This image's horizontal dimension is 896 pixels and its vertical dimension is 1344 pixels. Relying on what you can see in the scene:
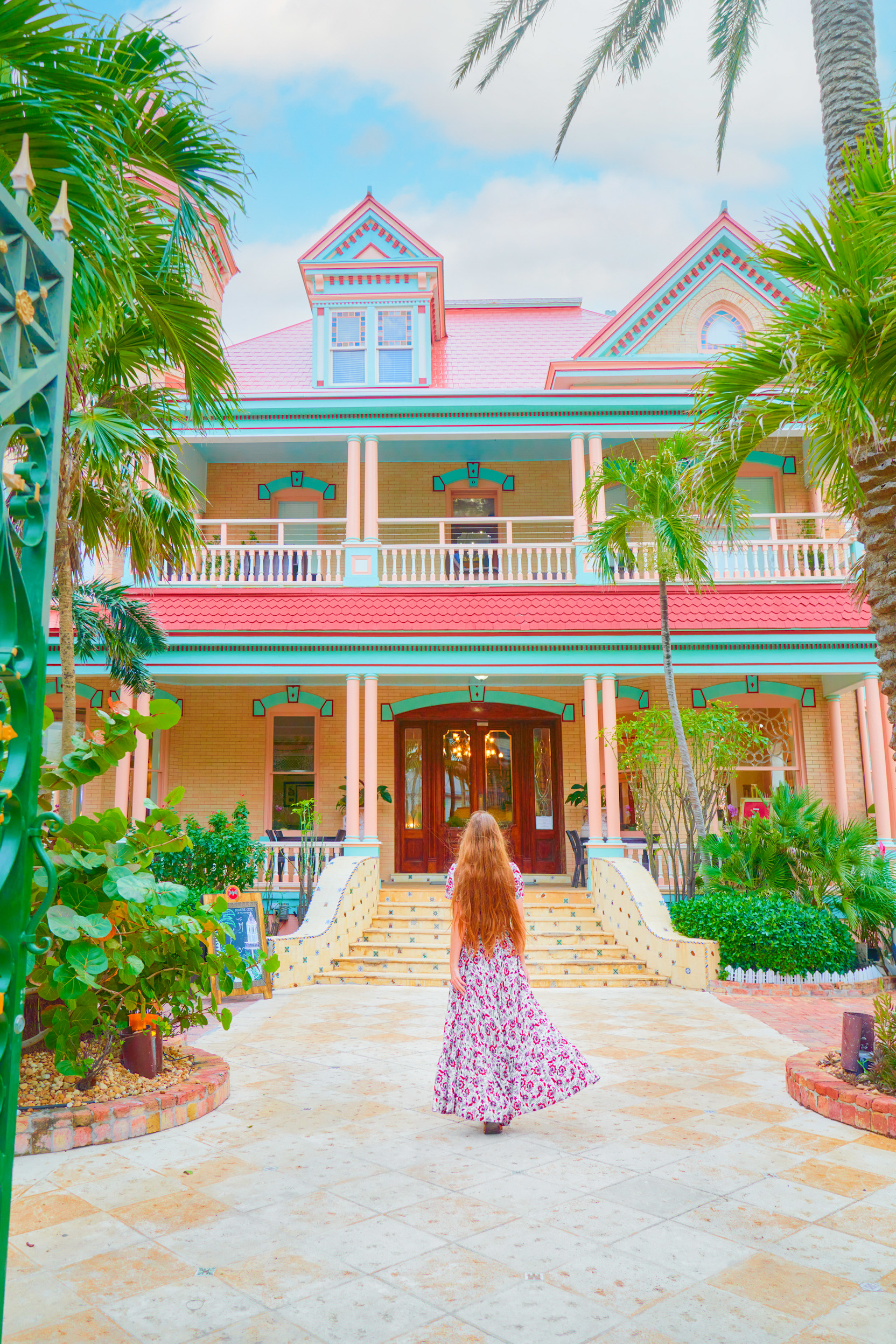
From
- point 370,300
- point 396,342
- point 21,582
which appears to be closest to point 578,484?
point 396,342

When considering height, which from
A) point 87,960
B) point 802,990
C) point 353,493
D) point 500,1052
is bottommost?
point 802,990

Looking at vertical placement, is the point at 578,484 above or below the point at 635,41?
below

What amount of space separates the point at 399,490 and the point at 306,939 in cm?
878

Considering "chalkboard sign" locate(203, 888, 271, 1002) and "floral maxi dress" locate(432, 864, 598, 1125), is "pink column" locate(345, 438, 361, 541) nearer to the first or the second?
"chalkboard sign" locate(203, 888, 271, 1002)

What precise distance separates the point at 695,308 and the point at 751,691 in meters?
6.50

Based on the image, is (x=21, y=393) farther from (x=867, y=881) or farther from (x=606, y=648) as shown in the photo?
(x=606, y=648)

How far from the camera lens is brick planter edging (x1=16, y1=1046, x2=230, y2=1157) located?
15.4ft

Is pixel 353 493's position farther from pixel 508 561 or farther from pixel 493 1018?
pixel 493 1018

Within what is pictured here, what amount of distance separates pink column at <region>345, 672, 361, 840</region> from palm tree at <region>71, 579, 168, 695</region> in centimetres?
263

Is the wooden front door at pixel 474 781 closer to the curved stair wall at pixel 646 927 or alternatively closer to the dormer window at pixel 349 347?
the curved stair wall at pixel 646 927

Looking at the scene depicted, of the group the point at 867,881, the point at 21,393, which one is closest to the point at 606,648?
the point at 867,881

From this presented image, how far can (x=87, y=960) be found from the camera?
4.13 metres

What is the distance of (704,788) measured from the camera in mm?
12055

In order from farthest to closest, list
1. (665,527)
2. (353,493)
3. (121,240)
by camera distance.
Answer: (353,493), (665,527), (121,240)
